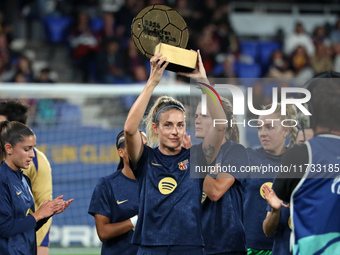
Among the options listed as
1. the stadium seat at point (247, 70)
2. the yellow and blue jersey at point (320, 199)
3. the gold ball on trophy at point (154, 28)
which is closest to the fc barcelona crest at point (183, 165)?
the gold ball on trophy at point (154, 28)

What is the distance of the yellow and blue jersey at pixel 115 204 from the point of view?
4.74 metres

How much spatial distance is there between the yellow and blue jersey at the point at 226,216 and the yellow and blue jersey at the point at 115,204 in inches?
24.8

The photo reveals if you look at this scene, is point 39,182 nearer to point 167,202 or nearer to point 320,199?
point 167,202

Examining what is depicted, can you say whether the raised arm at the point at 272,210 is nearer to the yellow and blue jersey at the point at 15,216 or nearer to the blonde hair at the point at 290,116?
the blonde hair at the point at 290,116

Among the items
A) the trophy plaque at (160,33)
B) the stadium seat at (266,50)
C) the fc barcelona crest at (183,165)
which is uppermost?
the stadium seat at (266,50)

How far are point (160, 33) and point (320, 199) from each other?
1489 mm

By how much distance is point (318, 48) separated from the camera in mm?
15336

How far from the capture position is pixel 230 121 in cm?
470

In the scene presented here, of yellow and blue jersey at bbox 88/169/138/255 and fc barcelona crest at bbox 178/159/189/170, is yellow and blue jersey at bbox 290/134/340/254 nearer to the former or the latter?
fc barcelona crest at bbox 178/159/189/170

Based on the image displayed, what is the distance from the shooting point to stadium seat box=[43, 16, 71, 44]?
14.5 meters

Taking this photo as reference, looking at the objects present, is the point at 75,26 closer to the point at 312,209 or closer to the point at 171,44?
the point at 171,44

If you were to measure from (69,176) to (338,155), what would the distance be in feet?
21.8

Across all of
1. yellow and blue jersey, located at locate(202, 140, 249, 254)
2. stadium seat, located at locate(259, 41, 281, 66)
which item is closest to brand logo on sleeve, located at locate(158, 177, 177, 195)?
yellow and blue jersey, located at locate(202, 140, 249, 254)

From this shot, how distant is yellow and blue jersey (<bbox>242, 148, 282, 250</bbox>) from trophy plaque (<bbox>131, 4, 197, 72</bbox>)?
1.26 meters
